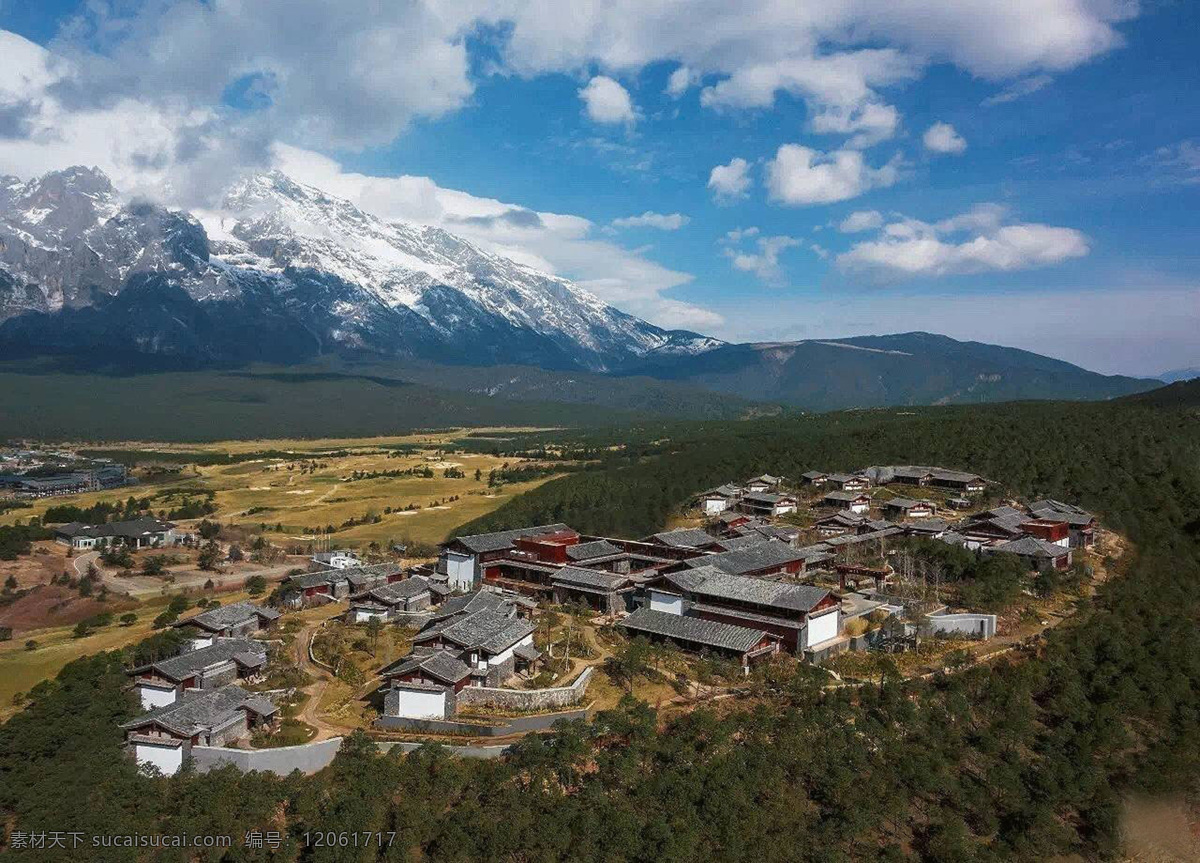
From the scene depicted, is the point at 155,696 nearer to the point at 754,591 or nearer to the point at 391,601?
the point at 391,601

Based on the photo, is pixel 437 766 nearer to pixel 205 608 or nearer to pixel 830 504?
pixel 205 608

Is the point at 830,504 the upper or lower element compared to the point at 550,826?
upper

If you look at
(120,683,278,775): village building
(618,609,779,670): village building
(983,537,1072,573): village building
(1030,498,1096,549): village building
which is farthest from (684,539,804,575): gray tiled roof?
(120,683,278,775): village building

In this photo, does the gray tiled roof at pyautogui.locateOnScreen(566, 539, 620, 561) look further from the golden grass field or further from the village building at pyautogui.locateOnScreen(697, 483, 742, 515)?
the golden grass field

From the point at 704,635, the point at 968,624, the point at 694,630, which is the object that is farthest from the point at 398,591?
the point at 968,624

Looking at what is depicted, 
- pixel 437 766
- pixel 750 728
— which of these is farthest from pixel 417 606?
pixel 750 728
